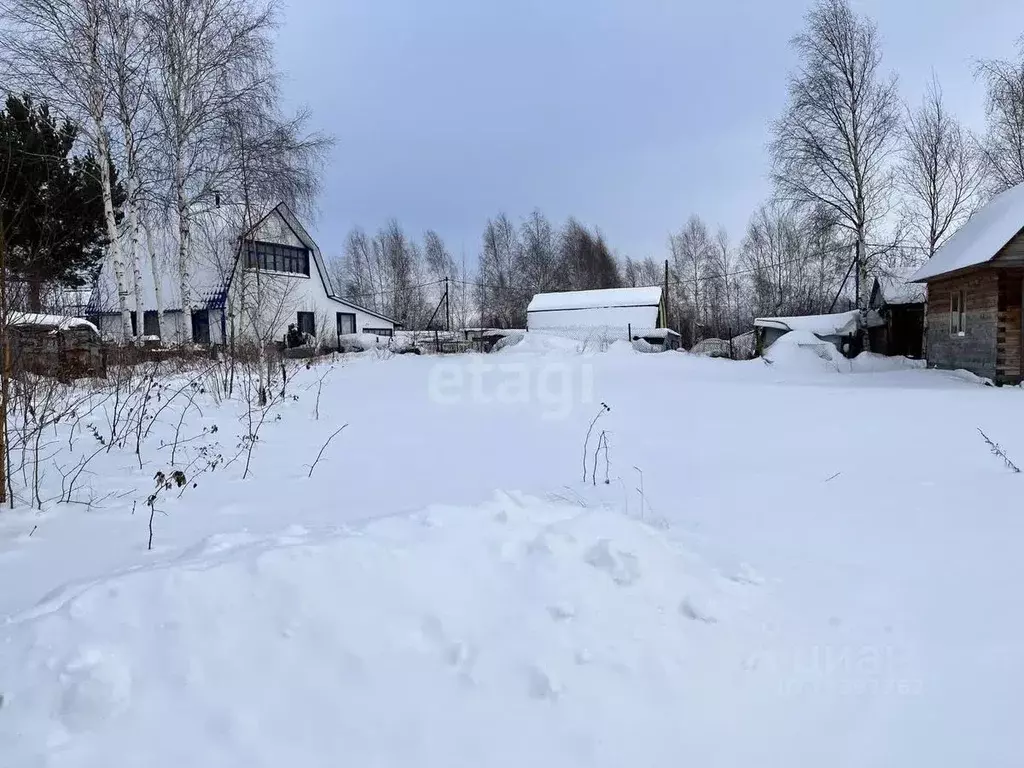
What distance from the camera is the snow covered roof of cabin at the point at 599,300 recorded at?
96.1 ft

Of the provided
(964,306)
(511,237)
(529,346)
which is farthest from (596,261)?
(964,306)

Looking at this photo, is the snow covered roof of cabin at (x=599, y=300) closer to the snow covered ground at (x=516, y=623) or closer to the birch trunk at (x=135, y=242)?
the birch trunk at (x=135, y=242)

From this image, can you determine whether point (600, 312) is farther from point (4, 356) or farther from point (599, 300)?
point (4, 356)

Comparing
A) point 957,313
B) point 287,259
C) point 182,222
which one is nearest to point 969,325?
point 957,313

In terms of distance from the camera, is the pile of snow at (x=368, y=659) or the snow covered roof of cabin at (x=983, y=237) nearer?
the pile of snow at (x=368, y=659)

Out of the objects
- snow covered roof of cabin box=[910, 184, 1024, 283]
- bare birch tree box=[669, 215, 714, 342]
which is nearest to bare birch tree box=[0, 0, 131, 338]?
snow covered roof of cabin box=[910, 184, 1024, 283]

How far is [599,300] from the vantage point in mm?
29922

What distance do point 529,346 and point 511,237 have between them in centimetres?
3144

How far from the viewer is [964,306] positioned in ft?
44.9

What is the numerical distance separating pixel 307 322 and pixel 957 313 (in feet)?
71.0

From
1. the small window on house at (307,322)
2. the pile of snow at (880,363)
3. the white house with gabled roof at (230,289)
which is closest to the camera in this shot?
the white house with gabled roof at (230,289)

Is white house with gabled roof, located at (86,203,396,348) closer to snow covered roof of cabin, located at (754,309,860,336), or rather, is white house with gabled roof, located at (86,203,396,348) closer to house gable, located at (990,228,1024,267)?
house gable, located at (990,228,1024,267)

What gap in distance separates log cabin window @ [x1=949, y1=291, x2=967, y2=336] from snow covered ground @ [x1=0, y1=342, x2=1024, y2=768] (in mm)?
11714

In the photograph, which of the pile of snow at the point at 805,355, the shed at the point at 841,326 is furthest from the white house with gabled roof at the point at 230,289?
the shed at the point at 841,326
